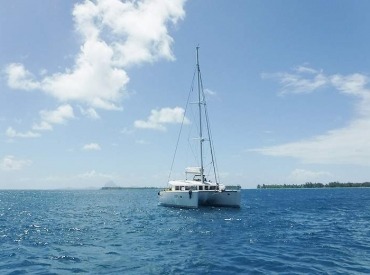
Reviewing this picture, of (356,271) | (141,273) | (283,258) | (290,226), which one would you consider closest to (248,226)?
(290,226)

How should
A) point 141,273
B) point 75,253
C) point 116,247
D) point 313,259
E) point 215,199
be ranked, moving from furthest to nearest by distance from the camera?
point 215,199 → point 116,247 → point 75,253 → point 313,259 → point 141,273

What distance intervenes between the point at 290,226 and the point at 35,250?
959 inches

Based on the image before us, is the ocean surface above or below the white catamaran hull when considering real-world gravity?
below

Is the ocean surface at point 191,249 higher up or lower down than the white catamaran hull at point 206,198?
lower down

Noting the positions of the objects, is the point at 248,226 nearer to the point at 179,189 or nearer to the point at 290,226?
the point at 290,226

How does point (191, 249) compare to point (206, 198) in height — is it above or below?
below

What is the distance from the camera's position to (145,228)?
122ft

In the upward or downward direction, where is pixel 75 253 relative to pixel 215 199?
downward

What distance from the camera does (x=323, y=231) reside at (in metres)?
33.9

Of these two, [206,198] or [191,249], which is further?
[206,198]

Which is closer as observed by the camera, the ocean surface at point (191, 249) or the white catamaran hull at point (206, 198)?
the ocean surface at point (191, 249)

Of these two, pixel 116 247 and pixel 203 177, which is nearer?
pixel 116 247

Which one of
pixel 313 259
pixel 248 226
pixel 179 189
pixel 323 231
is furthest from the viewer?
pixel 179 189

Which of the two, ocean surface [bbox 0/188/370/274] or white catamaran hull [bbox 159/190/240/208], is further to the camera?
white catamaran hull [bbox 159/190/240/208]
